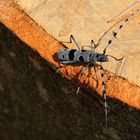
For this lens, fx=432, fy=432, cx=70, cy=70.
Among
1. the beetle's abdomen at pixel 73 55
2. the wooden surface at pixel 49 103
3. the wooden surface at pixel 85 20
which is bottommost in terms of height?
the wooden surface at pixel 49 103

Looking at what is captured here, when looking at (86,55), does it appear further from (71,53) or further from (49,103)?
(49,103)

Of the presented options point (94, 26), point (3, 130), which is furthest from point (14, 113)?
point (94, 26)

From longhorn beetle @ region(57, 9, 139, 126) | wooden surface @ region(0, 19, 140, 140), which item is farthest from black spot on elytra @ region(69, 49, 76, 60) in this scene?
wooden surface @ region(0, 19, 140, 140)

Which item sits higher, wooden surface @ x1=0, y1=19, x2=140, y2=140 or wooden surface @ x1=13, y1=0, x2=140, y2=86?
wooden surface @ x1=13, y1=0, x2=140, y2=86

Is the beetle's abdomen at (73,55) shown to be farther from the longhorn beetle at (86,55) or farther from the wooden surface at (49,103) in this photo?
the wooden surface at (49,103)

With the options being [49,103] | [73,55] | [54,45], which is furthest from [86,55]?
[49,103]

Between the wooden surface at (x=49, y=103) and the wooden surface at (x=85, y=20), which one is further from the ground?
the wooden surface at (x=85, y=20)

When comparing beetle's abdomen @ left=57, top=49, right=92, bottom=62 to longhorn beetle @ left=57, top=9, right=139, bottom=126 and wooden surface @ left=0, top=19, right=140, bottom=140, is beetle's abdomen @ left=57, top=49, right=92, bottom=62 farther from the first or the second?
wooden surface @ left=0, top=19, right=140, bottom=140

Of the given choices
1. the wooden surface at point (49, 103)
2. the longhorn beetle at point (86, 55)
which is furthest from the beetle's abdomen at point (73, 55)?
the wooden surface at point (49, 103)
